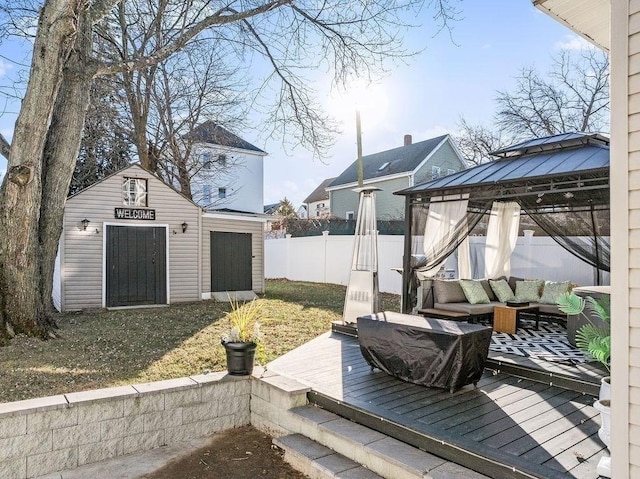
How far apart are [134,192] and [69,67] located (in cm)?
379

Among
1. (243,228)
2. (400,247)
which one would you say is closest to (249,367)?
(243,228)

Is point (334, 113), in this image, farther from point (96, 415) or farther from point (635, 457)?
point (635, 457)

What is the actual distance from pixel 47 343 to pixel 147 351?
140cm

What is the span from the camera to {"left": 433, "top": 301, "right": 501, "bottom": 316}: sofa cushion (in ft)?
21.8

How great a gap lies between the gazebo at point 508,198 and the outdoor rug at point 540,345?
127 centimetres

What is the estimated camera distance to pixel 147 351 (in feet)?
18.4

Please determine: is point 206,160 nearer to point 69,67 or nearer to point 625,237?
point 69,67

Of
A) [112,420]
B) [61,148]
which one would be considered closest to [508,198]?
[112,420]

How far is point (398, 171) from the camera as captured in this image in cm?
1928

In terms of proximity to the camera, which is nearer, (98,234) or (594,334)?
(594,334)

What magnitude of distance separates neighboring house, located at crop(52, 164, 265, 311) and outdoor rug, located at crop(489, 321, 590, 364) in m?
7.19

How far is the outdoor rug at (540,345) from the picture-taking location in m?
4.98

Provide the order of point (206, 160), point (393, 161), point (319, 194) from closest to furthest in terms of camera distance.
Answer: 1. point (206, 160)
2. point (393, 161)
3. point (319, 194)

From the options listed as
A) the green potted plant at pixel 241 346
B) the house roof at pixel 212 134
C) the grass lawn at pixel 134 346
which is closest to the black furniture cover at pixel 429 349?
the green potted plant at pixel 241 346
